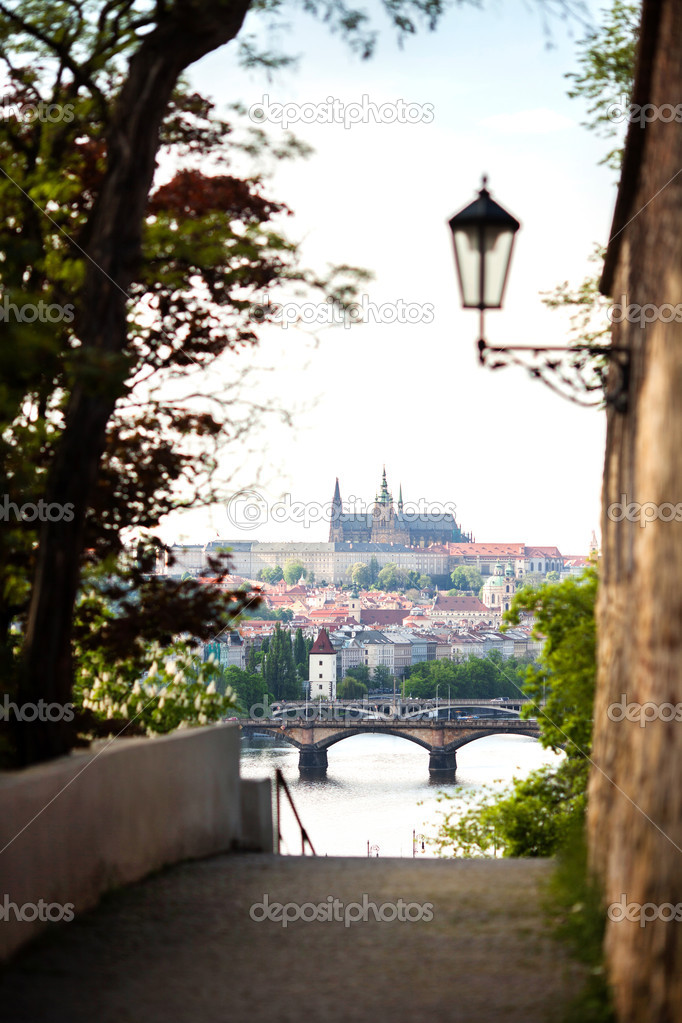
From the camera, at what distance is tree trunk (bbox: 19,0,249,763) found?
5023 mm

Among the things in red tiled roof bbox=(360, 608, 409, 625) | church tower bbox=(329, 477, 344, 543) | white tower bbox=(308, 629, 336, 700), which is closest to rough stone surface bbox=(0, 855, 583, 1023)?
white tower bbox=(308, 629, 336, 700)

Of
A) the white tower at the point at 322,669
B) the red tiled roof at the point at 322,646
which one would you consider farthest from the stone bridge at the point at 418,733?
the white tower at the point at 322,669

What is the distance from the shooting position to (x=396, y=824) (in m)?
44.2

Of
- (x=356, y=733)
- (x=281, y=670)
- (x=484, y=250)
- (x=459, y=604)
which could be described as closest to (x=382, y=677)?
(x=281, y=670)

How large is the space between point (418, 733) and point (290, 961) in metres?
61.7

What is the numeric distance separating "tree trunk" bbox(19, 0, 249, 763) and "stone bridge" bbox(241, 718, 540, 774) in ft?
188

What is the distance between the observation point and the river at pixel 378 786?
40.6 metres

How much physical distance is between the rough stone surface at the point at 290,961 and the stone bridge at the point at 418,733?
188 feet

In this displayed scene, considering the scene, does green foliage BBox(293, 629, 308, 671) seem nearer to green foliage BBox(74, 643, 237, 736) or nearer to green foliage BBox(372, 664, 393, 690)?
green foliage BBox(372, 664, 393, 690)

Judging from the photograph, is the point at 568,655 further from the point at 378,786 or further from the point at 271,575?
the point at 271,575

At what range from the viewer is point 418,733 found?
64500 mm

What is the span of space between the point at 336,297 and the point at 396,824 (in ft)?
130

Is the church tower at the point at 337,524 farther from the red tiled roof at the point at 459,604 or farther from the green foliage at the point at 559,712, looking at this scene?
the green foliage at the point at 559,712

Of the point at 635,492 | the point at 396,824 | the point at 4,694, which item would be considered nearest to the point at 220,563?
the point at 4,694
